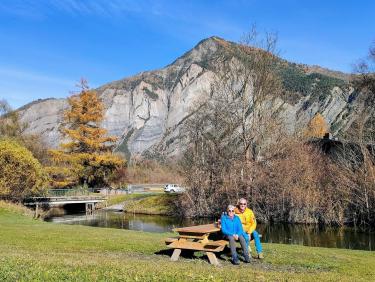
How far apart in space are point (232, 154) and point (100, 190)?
24.5 metres

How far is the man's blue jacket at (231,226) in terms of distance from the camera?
488 inches

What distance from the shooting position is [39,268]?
8398 millimetres

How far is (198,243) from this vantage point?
12.5 meters

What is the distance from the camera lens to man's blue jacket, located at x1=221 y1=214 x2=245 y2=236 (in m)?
12.4

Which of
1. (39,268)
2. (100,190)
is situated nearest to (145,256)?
(39,268)

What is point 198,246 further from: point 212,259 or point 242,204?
point 242,204

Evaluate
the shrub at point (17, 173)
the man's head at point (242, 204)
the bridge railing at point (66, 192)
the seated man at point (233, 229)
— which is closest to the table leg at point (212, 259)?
the seated man at point (233, 229)

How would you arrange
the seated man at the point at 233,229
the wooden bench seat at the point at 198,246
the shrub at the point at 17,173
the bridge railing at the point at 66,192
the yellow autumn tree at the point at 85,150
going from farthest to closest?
the yellow autumn tree at the point at 85,150 → the bridge railing at the point at 66,192 → the shrub at the point at 17,173 → the seated man at the point at 233,229 → the wooden bench seat at the point at 198,246

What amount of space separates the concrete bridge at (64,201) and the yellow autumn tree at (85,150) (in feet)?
17.6

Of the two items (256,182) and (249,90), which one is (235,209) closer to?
(256,182)

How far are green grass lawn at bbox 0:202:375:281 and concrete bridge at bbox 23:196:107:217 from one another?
2529 cm

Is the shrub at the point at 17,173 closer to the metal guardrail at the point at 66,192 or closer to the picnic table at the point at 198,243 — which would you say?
the metal guardrail at the point at 66,192

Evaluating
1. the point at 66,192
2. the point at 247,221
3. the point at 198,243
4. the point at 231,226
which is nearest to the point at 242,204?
the point at 247,221

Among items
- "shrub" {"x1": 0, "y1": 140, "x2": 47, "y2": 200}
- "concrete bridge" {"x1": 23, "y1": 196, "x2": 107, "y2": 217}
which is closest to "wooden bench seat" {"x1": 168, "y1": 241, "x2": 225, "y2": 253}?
"shrub" {"x1": 0, "y1": 140, "x2": 47, "y2": 200}
